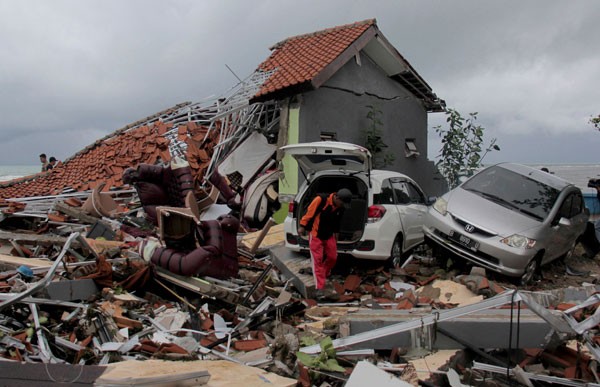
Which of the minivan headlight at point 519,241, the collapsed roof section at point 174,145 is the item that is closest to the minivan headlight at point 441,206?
the minivan headlight at point 519,241

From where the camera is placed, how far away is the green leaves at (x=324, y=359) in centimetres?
423

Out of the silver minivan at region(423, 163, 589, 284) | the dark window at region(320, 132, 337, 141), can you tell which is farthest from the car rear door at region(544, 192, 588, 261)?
the dark window at region(320, 132, 337, 141)

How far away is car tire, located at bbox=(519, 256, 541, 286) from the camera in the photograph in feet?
26.9

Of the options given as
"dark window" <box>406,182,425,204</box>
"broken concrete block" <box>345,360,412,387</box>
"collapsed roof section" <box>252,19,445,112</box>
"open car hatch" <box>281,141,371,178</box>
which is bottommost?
"broken concrete block" <box>345,360,412,387</box>

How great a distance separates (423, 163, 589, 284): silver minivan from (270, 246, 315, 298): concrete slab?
2458 mm

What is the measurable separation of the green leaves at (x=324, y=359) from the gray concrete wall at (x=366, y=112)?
923 centimetres

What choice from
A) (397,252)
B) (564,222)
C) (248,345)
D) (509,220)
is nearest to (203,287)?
(248,345)

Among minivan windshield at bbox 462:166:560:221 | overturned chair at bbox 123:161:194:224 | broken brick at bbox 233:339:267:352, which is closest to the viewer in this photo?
broken brick at bbox 233:339:267:352

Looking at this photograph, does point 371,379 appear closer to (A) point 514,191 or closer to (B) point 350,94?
(A) point 514,191

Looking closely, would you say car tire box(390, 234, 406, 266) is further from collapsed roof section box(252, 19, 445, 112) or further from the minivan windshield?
collapsed roof section box(252, 19, 445, 112)

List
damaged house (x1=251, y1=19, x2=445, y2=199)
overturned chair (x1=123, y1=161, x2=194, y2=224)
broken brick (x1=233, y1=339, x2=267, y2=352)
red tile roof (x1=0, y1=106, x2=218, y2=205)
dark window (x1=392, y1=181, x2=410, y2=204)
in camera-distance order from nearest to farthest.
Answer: broken brick (x1=233, y1=339, x2=267, y2=352) → dark window (x1=392, y1=181, x2=410, y2=204) → overturned chair (x1=123, y1=161, x2=194, y2=224) → damaged house (x1=251, y1=19, x2=445, y2=199) → red tile roof (x1=0, y1=106, x2=218, y2=205)

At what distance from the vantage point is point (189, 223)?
22.0 ft

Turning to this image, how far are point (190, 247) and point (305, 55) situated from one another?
962cm

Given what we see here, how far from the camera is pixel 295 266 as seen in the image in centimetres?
829
